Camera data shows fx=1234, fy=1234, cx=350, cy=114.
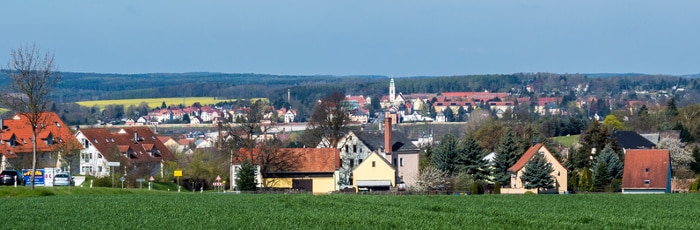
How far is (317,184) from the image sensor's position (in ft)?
258

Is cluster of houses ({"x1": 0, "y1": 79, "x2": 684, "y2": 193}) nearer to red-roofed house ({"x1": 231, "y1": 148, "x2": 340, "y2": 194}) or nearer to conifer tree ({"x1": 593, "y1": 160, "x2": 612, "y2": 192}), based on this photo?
red-roofed house ({"x1": 231, "y1": 148, "x2": 340, "y2": 194})

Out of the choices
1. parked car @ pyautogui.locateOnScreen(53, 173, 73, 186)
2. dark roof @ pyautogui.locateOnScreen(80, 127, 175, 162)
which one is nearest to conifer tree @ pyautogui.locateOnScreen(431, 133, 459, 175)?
dark roof @ pyautogui.locateOnScreen(80, 127, 175, 162)

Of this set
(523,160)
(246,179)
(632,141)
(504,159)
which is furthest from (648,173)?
(632,141)

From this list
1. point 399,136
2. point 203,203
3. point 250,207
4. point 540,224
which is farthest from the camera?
point 399,136

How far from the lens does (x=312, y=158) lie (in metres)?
79.2

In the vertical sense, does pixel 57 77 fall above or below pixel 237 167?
above

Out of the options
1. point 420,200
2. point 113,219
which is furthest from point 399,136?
point 113,219

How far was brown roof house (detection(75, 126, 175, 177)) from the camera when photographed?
3442 inches

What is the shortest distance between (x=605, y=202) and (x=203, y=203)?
14.4 meters

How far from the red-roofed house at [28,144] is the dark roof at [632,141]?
46.3 meters

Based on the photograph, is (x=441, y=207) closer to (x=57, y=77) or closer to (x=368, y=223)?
(x=368, y=223)

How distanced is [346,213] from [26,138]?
184ft

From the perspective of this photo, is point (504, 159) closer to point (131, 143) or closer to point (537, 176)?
point (537, 176)

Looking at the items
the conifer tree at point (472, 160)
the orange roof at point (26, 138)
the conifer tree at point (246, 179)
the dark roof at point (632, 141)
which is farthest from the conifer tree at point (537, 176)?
the dark roof at point (632, 141)
